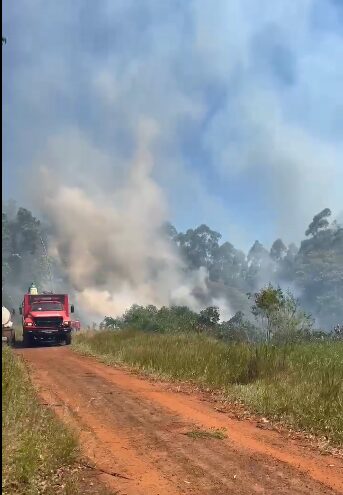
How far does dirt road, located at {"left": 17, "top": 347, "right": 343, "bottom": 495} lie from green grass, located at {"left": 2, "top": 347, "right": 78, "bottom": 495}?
0.50 meters

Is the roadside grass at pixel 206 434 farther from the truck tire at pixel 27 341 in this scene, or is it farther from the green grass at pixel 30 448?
the truck tire at pixel 27 341

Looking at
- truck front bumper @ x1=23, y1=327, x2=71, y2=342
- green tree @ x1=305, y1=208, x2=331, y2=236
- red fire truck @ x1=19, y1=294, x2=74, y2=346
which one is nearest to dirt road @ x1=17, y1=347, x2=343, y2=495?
truck front bumper @ x1=23, y1=327, x2=71, y2=342

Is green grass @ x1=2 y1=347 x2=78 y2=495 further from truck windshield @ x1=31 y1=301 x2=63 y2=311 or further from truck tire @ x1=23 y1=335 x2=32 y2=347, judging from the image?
truck windshield @ x1=31 y1=301 x2=63 y2=311

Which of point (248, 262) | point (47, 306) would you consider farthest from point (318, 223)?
point (47, 306)

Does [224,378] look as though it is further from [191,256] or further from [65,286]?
[191,256]

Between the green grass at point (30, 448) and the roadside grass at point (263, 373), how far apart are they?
161 inches

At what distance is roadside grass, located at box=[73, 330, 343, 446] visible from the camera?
891cm

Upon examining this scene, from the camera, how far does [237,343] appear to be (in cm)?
1559

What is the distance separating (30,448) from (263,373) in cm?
757

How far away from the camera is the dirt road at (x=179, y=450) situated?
5.87 m

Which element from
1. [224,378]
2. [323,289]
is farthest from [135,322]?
[323,289]

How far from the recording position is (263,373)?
12.2m

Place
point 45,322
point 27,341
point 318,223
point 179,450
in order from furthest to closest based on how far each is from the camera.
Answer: point 318,223 → point 27,341 → point 45,322 → point 179,450

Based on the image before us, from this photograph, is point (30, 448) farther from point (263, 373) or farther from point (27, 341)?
point (27, 341)
